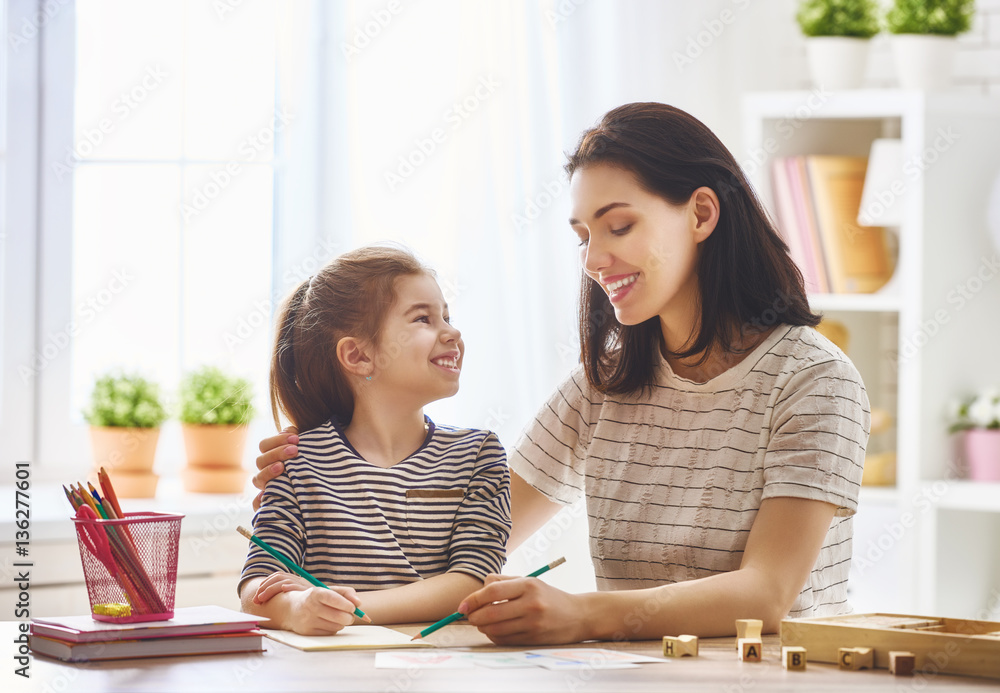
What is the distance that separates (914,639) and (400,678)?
0.51 m

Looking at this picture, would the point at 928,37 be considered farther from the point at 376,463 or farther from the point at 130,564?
the point at 130,564

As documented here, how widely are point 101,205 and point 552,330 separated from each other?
114cm

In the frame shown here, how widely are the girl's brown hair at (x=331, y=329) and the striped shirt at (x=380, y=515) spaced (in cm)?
7

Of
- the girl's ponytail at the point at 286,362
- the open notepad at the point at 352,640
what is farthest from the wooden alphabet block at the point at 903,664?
the girl's ponytail at the point at 286,362

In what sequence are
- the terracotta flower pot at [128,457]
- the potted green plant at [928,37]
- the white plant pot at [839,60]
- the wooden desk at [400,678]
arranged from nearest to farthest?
the wooden desk at [400,678] → the terracotta flower pot at [128,457] → the potted green plant at [928,37] → the white plant pot at [839,60]

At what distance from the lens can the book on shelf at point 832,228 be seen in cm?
299

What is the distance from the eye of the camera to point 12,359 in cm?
266

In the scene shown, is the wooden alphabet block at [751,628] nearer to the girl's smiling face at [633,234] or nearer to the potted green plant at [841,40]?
the girl's smiling face at [633,234]

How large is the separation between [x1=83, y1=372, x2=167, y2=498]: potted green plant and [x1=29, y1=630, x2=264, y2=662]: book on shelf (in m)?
1.42

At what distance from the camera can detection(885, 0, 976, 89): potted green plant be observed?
115 inches

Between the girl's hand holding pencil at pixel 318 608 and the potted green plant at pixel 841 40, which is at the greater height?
the potted green plant at pixel 841 40

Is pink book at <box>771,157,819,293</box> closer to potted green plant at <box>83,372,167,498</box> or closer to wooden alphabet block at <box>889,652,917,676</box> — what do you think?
potted green plant at <box>83,372,167,498</box>

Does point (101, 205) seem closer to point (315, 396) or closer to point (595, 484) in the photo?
point (315, 396)

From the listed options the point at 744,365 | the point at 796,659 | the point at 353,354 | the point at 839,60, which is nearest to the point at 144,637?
the point at 353,354
